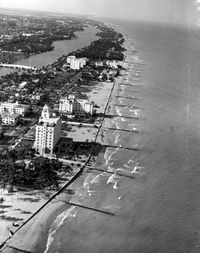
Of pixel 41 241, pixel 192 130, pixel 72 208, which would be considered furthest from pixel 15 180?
pixel 192 130

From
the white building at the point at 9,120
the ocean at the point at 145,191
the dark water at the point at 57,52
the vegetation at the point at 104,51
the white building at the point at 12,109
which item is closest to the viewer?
the ocean at the point at 145,191

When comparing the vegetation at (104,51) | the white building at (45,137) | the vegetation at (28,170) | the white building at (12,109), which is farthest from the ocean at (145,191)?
the vegetation at (104,51)

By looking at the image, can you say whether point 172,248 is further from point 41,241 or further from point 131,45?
point 131,45

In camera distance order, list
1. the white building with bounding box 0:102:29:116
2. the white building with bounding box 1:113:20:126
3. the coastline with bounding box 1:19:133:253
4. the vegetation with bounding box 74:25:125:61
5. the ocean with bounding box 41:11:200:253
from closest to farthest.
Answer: the coastline with bounding box 1:19:133:253 < the ocean with bounding box 41:11:200:253 < the white building with bounding box 1:113:20:126 < the white building with bounding box 0:102:29:116 < the vegetation with bounding box 74:25:125:61

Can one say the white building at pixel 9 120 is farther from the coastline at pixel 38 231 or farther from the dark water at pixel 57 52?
the dark water at pixel 57 52

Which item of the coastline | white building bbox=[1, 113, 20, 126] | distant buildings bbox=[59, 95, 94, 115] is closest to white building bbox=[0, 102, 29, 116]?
white building bbox=[1, 113, 20, 126]

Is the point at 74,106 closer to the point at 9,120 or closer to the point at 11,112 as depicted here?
the point at 11,112

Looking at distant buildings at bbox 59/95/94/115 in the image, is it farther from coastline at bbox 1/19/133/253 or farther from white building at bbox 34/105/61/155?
coastline at bbox 1/19/133/253
